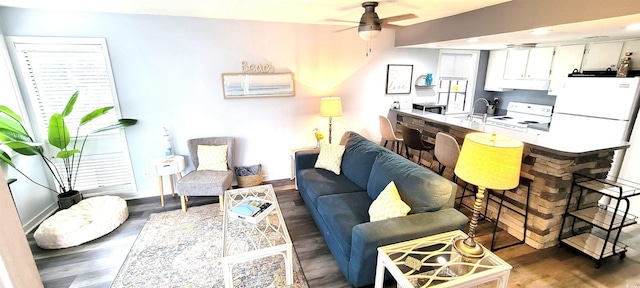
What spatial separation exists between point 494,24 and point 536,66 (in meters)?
2.32

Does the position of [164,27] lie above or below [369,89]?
above

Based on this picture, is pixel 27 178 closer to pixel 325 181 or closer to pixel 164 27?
pixel 164 27

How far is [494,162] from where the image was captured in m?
1.42

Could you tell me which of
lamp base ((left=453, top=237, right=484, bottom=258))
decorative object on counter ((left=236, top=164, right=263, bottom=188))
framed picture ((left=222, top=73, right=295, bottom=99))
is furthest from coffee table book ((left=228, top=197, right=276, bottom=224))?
framed picture ((left=222, top=73, right=295, bottom=99))

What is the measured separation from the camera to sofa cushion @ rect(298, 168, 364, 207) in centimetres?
273

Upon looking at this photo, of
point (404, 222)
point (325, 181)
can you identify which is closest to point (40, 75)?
point (325, 181)

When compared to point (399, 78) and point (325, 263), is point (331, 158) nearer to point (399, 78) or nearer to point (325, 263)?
point (325, 263)

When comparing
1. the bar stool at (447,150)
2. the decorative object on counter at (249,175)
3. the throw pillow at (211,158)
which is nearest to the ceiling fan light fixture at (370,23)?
the bar stool at (447,150)

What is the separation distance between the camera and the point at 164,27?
10.3ft

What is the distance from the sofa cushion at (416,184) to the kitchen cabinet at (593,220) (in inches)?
53.7

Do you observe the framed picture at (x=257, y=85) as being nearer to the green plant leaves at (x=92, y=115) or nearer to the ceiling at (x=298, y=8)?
the ceiling at (x=298, y=8)

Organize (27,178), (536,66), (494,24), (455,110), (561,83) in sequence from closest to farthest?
1. (494,24)
2. (27,178)
3. (561,83)
4. (536,66)
5. (455,110)

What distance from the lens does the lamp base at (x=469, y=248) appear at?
5.27ft

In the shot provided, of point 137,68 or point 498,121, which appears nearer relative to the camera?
point 137,68
